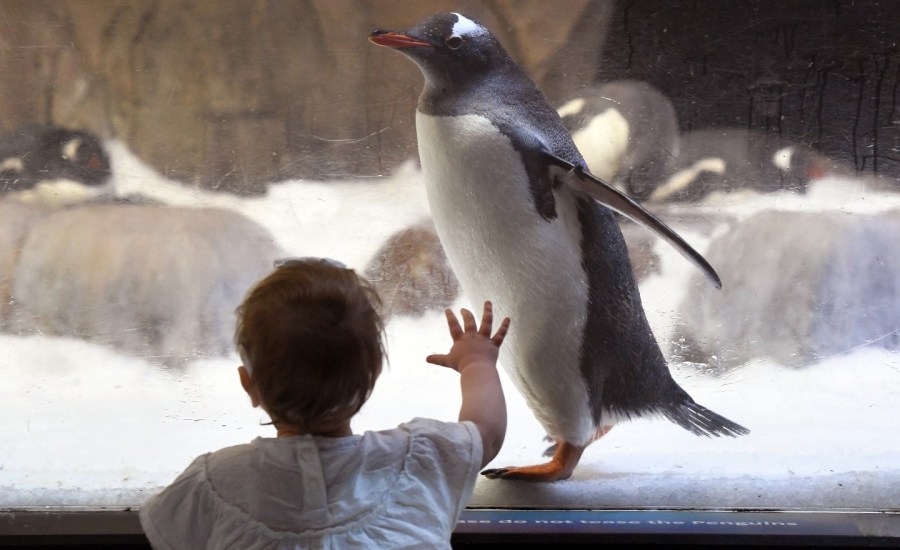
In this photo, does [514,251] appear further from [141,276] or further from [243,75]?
[141,276]

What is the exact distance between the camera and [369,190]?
1.20 meters

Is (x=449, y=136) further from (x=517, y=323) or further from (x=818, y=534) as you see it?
(x=818, y=534)

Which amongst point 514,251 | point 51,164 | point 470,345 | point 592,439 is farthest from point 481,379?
point 51,164

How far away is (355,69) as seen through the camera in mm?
1173

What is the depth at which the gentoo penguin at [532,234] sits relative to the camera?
3.35 ft

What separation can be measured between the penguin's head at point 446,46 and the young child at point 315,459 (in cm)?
43

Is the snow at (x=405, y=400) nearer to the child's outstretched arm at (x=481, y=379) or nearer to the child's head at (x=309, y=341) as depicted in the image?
the child's outstretched arm at (x=481, y=379)

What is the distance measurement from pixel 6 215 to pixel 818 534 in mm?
1157

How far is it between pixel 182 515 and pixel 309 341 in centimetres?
18

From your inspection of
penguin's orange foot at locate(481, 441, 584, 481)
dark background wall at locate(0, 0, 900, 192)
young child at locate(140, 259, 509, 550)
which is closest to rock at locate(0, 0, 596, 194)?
dark background wall at locate(0, 0, 900, 192)

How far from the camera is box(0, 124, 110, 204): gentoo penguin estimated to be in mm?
1192

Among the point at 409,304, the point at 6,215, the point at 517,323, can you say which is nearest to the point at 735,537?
the point at 517,323

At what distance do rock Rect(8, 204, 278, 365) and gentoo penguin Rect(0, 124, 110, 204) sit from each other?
0.03 m

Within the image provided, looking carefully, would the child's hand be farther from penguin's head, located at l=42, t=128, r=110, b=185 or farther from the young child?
penguin's head, located at l=42, t=128, r=110, b=185
